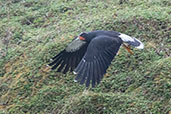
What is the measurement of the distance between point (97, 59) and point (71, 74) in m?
1.45

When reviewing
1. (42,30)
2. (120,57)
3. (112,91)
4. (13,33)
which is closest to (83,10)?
(42,30)

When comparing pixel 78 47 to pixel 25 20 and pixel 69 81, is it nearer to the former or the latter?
pixel 69 81

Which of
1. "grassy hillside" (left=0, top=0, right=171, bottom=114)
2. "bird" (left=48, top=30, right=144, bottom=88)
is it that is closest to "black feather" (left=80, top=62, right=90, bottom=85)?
"bird" (left=48, top=30, right=144, bottom=88)

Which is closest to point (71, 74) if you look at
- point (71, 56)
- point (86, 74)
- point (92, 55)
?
point (71, 56)

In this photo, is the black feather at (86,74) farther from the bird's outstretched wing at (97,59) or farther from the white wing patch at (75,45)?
the white wing patch at (75,45)

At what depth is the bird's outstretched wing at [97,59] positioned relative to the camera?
456 centimetres

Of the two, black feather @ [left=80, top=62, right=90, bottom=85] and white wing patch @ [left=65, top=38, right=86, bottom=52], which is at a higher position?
white wing patch @ [left=65, top=38, right=86, bottom=52]

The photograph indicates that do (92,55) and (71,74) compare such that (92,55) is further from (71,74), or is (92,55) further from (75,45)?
(71,74)

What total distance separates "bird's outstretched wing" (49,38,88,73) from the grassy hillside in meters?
0.47

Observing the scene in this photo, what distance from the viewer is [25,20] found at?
822cm

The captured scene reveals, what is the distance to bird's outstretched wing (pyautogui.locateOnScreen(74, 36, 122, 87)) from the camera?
456 cm

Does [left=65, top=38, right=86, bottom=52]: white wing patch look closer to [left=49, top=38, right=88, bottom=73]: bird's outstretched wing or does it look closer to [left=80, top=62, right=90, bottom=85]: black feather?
[left=49, top=38, right=88, bottom=73]: bird's outstretched wing

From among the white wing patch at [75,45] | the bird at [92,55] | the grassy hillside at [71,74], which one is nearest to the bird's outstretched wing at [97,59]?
the bird at [92,55]

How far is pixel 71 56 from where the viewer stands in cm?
557
